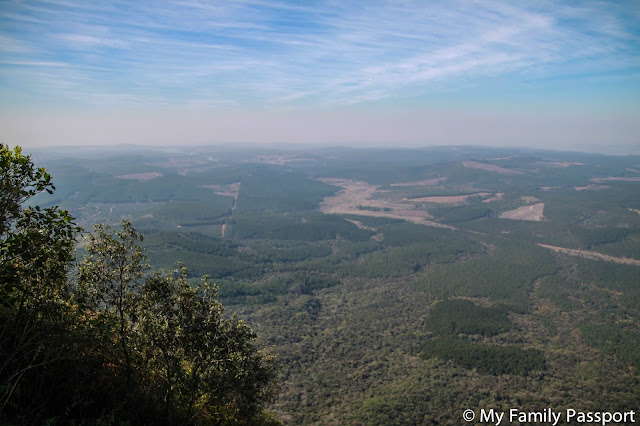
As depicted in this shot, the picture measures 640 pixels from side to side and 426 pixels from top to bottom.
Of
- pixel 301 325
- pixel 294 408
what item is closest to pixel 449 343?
pixel 301 325

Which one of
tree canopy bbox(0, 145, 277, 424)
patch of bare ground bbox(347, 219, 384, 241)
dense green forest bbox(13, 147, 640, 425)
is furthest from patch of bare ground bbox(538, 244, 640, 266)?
tree canopy bbox(0, 145, 277, 424)

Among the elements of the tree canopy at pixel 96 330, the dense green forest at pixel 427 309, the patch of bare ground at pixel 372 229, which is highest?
the tree canopy at pixel 96 330

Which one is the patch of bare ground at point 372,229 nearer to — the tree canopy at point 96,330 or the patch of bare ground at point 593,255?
the patch of bare ground at point 593,255

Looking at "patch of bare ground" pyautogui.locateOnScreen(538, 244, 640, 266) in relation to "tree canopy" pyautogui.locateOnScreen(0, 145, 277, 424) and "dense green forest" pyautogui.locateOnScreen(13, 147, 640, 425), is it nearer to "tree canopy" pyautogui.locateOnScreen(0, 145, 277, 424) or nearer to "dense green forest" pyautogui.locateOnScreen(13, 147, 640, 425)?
"dense green forest" pyautogui.locateOnScreen(13, 147, 640, 425)

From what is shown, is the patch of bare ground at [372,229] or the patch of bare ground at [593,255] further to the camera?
the patch of bare ground at [372,229]

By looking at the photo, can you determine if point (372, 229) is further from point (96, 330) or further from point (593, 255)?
point (96, 330)


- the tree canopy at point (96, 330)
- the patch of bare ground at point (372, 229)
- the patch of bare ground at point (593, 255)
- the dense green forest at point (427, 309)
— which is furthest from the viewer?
the patch of bare ground at point (372, 229)

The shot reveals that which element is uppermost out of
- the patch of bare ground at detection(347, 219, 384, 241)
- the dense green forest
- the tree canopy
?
the tree canopy

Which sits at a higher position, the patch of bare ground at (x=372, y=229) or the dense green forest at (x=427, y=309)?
the patch of bare ground at (x=372, y=229)

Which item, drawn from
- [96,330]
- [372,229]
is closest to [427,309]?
[96,330]

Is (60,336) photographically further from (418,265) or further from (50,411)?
(418,265)

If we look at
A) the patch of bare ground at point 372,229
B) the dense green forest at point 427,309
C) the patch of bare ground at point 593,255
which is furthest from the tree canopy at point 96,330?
the patch of bare ground at point 593,255
